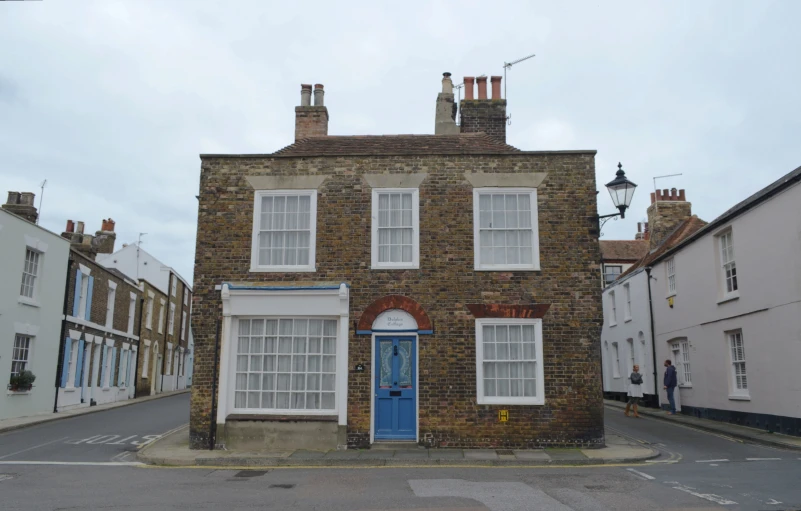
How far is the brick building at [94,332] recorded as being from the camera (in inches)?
944

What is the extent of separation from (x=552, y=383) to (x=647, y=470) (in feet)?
9.16

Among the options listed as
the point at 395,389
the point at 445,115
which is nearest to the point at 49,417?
the point at 395,389

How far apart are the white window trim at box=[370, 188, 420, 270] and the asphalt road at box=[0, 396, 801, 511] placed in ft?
14.4

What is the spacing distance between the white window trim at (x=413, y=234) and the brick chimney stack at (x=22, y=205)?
572 inches

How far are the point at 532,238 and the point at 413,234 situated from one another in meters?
2.59

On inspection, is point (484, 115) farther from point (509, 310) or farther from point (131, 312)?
point (131, 312)

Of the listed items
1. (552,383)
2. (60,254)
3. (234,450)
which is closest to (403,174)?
(552,383)

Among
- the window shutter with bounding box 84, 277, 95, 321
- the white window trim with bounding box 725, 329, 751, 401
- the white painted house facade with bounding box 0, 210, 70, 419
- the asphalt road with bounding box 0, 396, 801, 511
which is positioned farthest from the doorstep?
the window shutter with bounding box 84, 277, 95, 321

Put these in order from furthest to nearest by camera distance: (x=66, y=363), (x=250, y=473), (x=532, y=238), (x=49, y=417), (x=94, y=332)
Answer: (x=94, y=332) → (x=66, y=363) → (x=49, y=417) → (x=532, y=238) → (x=250, y=473)

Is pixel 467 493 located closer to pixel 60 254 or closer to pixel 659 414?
pixel 659 414

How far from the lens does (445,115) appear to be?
683 inches

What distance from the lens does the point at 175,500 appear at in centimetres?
855

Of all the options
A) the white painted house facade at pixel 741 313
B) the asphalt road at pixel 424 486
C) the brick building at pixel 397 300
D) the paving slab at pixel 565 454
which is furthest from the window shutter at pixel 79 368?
the white painted house facade at pixel 741 313

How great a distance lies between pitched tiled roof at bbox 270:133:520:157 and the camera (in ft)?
49.8
